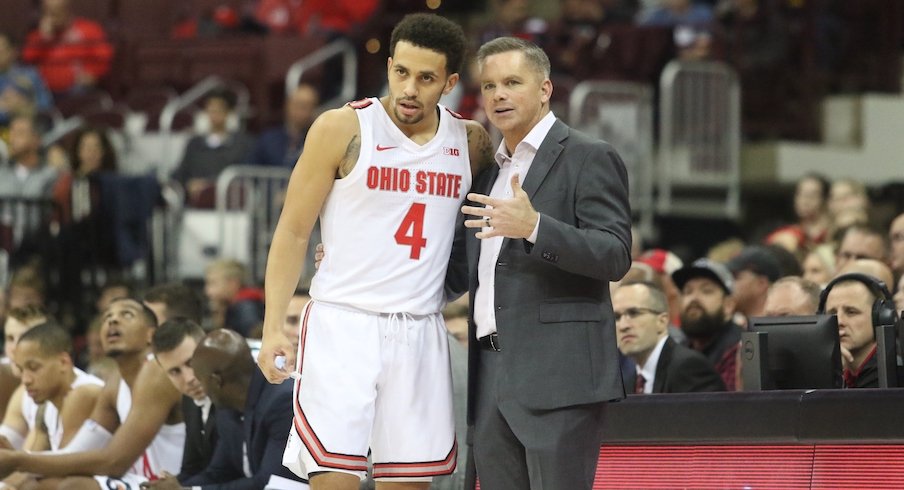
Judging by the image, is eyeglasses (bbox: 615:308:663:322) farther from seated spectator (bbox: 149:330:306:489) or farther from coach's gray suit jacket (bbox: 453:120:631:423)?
coach's gray suit jacket (bbox: 453:120:631:423)

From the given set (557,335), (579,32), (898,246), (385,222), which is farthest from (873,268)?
(579,32)

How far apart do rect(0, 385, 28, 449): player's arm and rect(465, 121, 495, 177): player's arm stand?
16.5 ft

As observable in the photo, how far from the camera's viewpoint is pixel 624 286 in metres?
7.76

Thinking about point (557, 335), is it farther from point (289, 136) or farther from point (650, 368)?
point (289, 136)

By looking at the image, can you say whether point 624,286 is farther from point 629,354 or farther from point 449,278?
point 449,278

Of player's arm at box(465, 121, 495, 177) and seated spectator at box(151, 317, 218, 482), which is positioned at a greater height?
player's arm at box(465, 121, 495, 177)

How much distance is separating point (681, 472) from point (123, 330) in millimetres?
3800

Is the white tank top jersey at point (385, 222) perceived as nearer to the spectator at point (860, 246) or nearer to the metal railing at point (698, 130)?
the spectator at point (860, 246)

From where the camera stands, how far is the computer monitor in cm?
572

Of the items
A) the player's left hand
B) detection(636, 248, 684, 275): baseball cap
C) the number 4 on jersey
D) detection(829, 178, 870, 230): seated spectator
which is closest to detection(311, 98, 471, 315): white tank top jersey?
the number 4 on jersey

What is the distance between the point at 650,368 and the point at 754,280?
1799mm

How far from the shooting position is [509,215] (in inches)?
174

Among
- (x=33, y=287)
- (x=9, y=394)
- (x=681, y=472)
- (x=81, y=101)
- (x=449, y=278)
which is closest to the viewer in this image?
(x=449, y=278)

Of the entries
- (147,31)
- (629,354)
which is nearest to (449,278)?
(629,354)
